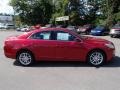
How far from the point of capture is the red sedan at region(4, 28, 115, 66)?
10.9 meters

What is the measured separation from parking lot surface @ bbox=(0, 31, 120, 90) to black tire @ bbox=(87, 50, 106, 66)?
215mm

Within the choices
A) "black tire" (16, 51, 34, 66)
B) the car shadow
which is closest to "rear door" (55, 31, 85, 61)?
the car shadow

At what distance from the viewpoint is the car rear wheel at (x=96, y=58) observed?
35.9 ft

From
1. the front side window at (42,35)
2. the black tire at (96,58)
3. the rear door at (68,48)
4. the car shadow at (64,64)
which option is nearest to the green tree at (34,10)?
the car shadow at (64,64)

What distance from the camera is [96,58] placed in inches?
430

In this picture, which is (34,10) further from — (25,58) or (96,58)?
(96,58)

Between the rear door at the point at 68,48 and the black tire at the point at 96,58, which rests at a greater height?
the rear door at the point at 68,48

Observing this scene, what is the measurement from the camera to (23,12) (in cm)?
7631
